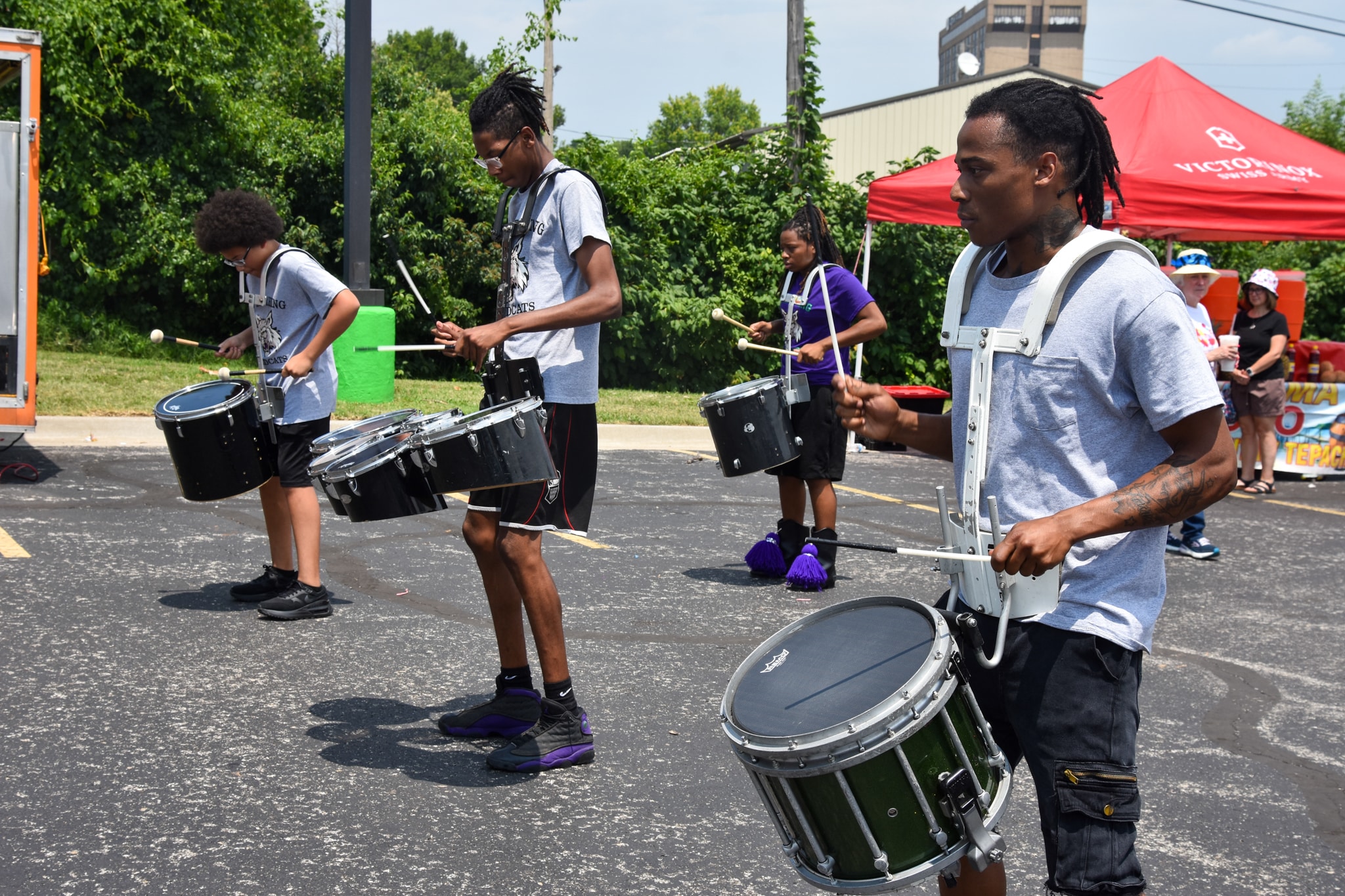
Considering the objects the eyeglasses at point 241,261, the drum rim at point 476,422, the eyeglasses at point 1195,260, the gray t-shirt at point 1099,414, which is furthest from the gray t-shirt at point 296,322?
the eyeglasses at point 1195,260

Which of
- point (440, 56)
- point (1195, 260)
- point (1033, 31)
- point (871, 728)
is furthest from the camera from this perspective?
point (1033, 31)

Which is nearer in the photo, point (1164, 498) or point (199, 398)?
point (1164, 498)

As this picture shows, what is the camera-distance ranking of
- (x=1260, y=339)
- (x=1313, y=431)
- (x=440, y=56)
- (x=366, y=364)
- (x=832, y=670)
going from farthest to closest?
(x=440, y=56) < (x=366, y=364) < (x=1313, y=431) < (x=1260, y=339) < (x=832, y=670)

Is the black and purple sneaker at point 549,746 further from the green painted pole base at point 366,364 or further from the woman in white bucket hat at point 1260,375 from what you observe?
the green painted pole base at point 366,364

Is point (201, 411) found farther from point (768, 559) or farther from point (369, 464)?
point (768, 559)

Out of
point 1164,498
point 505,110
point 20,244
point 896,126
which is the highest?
point 896,126

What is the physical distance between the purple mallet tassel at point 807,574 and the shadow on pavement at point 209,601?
7.13 ft

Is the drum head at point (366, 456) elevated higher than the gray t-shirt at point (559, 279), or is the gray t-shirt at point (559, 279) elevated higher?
the gray t-shirt at point (559, 279)

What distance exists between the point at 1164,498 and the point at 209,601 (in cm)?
458

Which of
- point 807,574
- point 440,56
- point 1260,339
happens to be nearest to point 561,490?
point 807,574

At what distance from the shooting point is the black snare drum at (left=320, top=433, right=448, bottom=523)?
3.62m

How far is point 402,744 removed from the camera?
401cm

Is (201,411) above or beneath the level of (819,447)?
above

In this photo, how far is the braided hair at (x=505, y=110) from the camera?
153 inches
